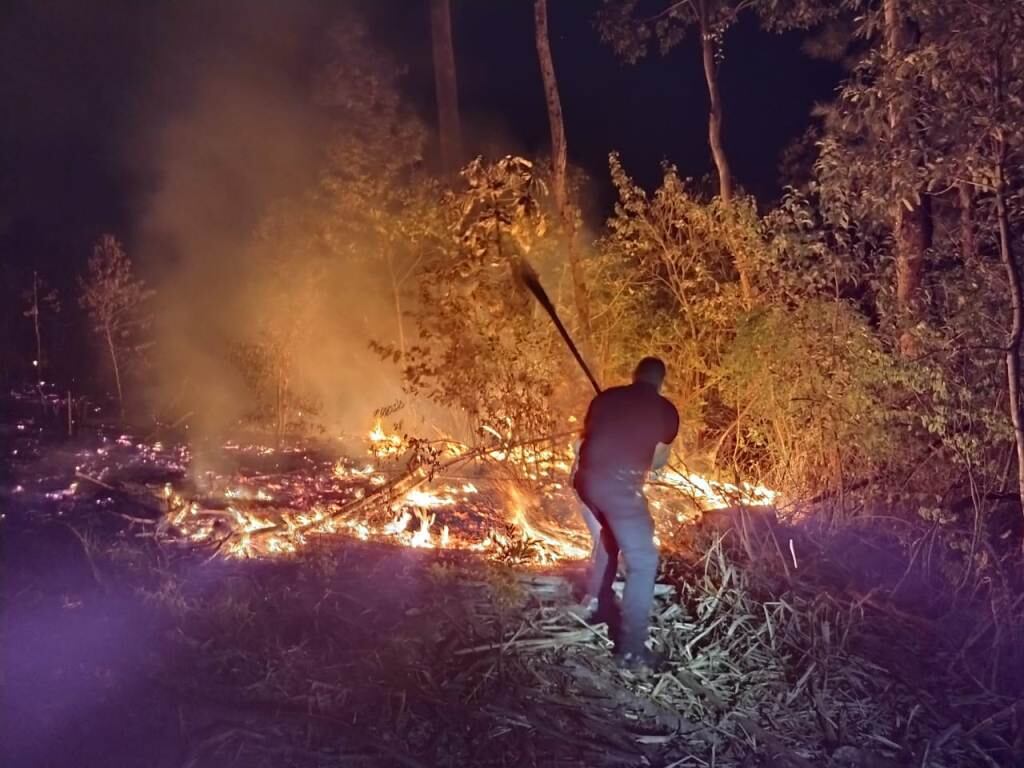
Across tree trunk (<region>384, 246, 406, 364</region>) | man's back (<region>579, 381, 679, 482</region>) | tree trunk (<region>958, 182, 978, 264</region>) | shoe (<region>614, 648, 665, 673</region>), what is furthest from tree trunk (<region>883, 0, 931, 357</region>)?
tree trunk (<region>384, 246, 406, 364</region>)

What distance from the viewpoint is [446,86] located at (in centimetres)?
1365

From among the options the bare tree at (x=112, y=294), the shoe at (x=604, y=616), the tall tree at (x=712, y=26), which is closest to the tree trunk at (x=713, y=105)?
the tall tree at (x=712, y=26)

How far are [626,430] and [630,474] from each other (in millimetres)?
248

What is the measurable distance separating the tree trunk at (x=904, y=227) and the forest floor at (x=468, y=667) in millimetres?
2227

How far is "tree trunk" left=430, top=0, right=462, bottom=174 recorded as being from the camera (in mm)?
13367

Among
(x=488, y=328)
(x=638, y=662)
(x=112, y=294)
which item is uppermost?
(x=112, y=294)

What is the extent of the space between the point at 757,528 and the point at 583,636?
91.1 inches

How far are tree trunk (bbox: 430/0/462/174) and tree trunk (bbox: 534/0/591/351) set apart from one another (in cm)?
255

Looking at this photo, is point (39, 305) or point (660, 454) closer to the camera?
point (660, 454)

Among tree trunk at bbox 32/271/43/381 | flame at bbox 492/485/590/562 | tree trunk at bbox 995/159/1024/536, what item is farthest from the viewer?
tree trunk at bbox 32/271/43/381

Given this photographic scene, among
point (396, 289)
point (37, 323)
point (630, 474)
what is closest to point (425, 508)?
point (630, 474)

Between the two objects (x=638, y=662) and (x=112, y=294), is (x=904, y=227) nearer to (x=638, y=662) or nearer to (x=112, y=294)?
(x=638, y=662)

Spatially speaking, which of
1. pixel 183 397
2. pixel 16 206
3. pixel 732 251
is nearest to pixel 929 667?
pixel 732 251

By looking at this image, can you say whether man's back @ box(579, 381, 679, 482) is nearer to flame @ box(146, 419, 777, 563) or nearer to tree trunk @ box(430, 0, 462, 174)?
flame @ box(146, 419, 777, 563)
